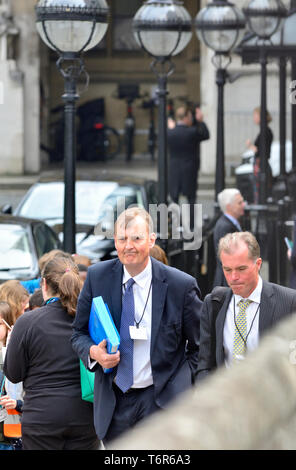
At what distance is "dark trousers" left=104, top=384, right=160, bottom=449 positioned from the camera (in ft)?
17.2

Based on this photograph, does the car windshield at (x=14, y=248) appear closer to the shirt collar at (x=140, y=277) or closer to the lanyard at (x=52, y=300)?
the lanyard at (x=52, y=300)

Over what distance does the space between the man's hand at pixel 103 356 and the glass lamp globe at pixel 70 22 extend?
19.2 ft

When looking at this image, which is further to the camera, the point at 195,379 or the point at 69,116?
the point at 69,116

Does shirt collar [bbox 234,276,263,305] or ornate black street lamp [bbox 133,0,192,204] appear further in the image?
ornate black street lamp [bbox 133,0,192,204]

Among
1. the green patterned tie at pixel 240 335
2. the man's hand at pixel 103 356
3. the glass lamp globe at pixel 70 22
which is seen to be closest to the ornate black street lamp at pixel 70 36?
the glass lamp globe at pixel 70 22

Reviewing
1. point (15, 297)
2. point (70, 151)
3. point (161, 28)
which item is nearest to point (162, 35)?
point (161, 28)

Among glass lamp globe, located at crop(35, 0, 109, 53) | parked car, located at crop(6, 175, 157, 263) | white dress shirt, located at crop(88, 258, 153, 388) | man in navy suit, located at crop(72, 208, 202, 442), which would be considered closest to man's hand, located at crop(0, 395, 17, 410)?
man in navy suit, located at crop(72, 208, 202, 442)

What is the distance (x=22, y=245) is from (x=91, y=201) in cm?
344

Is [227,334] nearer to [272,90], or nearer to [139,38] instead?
[139,38]

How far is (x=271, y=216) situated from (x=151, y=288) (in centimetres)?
785

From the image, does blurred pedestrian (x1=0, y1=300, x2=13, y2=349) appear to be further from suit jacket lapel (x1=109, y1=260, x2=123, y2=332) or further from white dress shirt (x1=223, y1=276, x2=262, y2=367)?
white dress shirt (x1=223, y1=276, x2=262, y2=367)

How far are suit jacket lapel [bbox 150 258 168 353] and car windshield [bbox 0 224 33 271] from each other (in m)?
6.36
